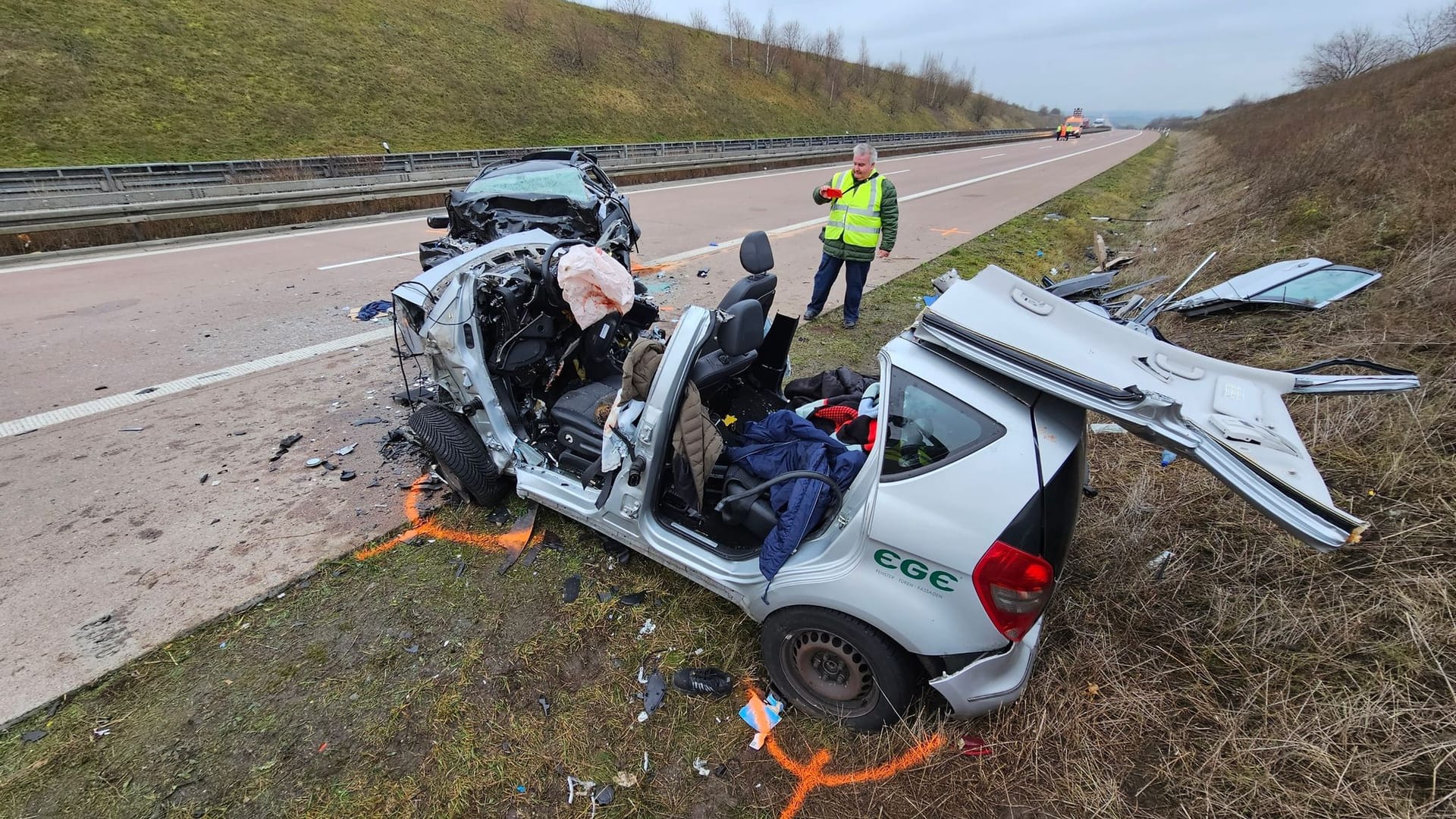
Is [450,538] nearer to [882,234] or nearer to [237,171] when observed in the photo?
[882,234]

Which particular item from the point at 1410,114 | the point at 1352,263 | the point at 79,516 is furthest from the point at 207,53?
the point at 1410,114

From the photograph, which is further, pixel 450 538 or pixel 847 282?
pixel 847 282

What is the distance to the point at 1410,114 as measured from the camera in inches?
388

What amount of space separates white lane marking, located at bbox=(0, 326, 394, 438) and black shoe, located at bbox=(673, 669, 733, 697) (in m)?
5.11

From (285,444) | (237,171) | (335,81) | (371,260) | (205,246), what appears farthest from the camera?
(335,81)

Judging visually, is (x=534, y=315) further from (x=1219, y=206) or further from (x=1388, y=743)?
(x=1219, y=206)

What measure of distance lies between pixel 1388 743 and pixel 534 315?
3973 mm

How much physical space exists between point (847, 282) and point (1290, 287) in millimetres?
3636

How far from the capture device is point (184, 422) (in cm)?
445

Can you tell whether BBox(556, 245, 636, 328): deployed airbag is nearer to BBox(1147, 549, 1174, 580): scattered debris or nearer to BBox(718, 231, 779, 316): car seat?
BBox(718, 231, 779, 316): car seat

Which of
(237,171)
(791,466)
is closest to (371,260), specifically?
(237,171)

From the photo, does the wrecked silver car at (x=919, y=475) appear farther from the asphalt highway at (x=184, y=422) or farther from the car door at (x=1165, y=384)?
the asphalt highway at (x=184, y=422)

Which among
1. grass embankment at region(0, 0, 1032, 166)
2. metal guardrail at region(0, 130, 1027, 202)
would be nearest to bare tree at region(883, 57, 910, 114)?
grass embankment at region(0, 0, 1032, 166)

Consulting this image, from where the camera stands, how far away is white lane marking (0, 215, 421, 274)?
848 cm
